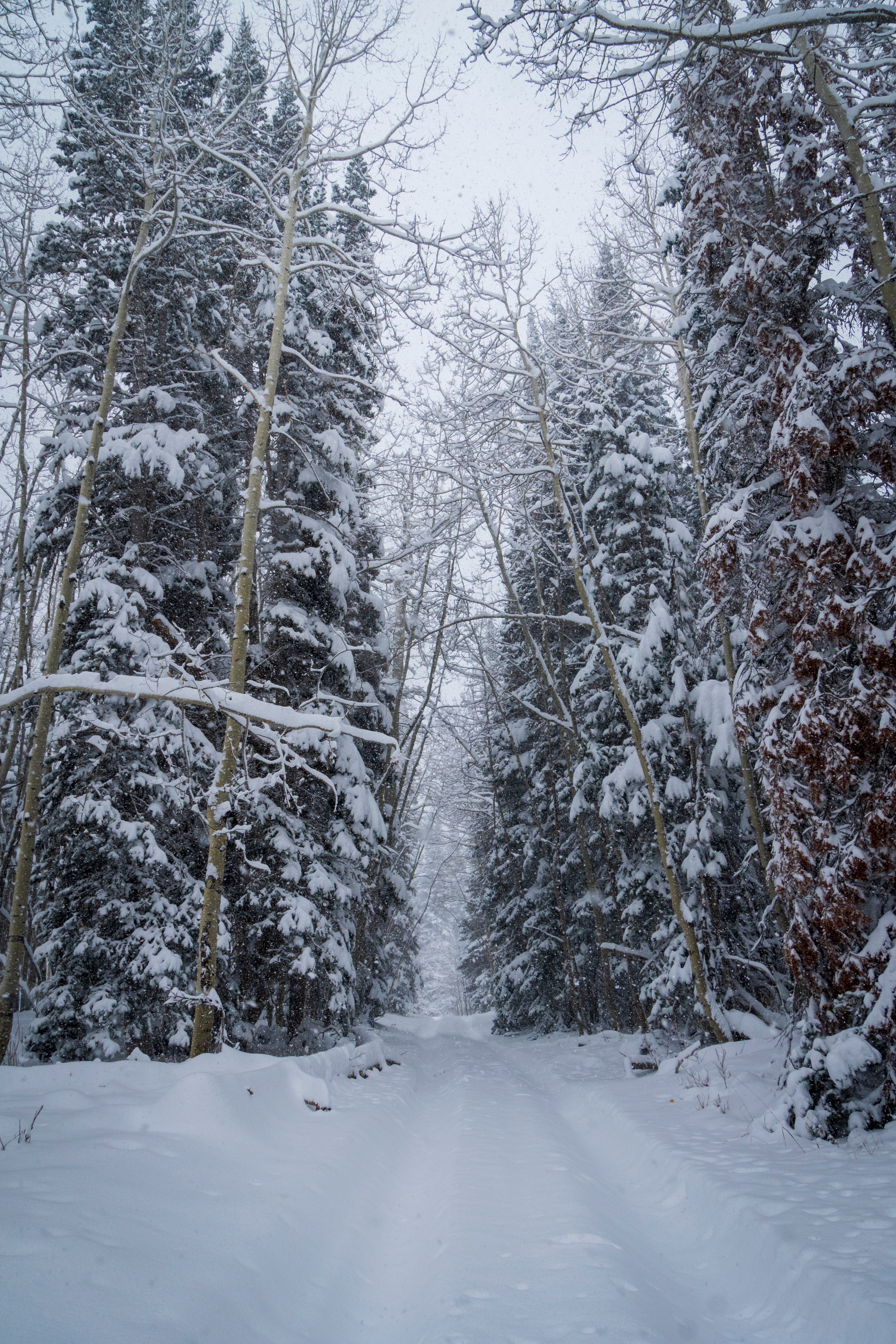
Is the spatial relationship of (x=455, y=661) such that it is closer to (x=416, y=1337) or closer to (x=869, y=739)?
(x=869, y=739)

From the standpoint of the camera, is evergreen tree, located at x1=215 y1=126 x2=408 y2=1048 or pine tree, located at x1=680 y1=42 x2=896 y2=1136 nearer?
pine tree, located at x1=680 y1=42 x2=896 y2=1136

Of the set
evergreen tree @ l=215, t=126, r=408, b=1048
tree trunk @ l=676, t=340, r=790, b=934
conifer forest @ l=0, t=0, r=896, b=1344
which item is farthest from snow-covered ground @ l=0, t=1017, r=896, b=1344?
evergreen tree @ l=215, t=126, r=408, b=1048

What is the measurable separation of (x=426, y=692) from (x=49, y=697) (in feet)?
34.5

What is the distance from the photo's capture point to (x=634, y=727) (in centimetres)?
945

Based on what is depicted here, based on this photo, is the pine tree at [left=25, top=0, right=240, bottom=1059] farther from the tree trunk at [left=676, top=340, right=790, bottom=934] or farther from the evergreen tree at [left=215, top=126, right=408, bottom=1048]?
the tree trunk at [left=676, top=340, right=790, bottom=934]

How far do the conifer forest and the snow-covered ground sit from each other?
36 millimetres

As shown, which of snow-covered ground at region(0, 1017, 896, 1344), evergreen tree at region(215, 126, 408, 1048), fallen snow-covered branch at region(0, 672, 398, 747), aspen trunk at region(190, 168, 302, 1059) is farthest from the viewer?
evergreen tree at region(215, 126, 408, 1048)

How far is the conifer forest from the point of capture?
12.0 ft

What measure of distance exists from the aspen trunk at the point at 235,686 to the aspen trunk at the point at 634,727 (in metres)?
4.09

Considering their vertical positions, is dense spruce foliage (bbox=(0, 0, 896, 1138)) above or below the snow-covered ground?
above

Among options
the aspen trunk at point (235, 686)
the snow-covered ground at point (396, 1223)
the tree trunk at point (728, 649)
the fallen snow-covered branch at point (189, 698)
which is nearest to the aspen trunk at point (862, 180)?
the tree trunk at point (728, 649)

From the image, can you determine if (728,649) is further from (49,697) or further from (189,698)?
(49,697)

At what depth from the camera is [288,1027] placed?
35.8 feet

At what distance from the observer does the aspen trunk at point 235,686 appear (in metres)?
6.28
